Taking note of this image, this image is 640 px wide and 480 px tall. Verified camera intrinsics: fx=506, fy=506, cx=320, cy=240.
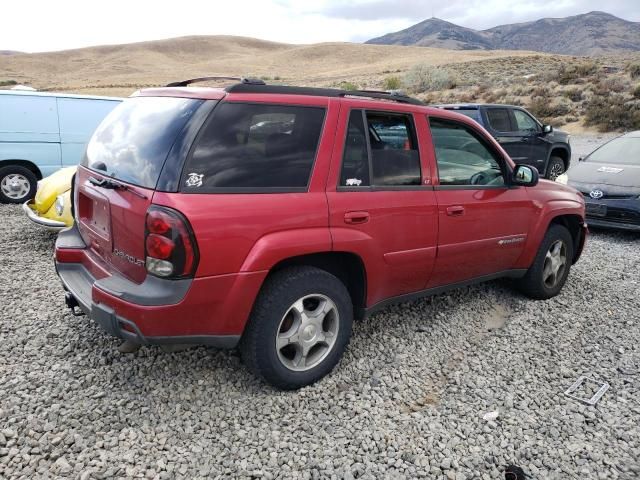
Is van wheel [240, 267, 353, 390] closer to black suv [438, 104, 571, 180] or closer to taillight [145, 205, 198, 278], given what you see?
taillight [145, 205, 198, 278]

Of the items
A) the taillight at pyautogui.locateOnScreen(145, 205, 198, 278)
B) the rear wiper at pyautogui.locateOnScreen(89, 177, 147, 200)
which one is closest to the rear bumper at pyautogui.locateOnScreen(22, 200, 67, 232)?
the rear wiper at pyautogui.locateOnScreen(89, 177, 147, 200)

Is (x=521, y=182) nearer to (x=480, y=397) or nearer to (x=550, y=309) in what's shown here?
(x=550, y=309)

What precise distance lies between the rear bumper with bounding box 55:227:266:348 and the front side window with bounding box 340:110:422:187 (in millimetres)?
944

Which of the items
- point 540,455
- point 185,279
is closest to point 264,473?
point 185,279

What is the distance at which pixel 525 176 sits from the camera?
13.4 feet

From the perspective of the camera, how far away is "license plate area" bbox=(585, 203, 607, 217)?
7133mm

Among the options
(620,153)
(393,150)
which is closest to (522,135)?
(620,153)

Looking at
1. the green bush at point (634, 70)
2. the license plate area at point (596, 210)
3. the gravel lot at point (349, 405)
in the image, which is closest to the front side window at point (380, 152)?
the gravel lot at point (349, 405)

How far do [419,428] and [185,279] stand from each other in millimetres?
1538

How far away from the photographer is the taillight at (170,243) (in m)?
2.49

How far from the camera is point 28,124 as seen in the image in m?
7.76

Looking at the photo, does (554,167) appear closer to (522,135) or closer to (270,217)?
(522,135)

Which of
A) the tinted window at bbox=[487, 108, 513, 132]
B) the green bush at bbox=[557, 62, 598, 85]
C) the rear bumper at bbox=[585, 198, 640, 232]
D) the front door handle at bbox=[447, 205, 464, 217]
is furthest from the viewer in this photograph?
the green bush at bbox=[557, 62, 598, 85]

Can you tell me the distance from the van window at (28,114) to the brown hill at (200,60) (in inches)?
2736
